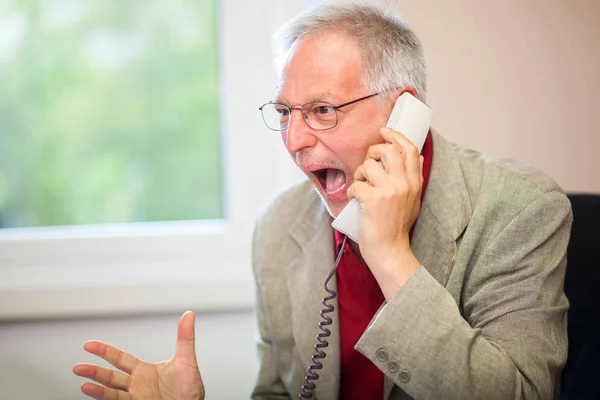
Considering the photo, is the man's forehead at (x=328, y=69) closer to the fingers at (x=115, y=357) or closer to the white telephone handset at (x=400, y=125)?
the white telephone handset at (x=400, y=125)

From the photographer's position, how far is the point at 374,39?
136 cm

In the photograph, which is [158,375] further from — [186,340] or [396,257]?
[396,257]

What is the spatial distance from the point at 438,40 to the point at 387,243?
94cm

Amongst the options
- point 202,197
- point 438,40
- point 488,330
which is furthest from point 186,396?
point 438,40

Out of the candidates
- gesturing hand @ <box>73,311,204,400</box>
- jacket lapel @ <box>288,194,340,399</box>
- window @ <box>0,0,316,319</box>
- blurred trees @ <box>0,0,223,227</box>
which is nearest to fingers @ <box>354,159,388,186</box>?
jacket lapel @ <box>288,194,340,399</box>

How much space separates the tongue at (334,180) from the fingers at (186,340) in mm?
429

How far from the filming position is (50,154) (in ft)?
7.58

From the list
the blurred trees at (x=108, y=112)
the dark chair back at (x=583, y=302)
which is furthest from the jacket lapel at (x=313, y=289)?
the blurred trees at (x=108, y=112)

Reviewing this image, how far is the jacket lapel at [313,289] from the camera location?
1470 mm

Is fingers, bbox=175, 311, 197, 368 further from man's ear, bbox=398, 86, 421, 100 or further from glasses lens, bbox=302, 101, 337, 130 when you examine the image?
man's ear, bbox=398, 86, 421, 100

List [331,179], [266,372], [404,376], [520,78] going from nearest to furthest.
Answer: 1. [404,376]
2. [331,179]
3. [266,372]
4. [520,78]

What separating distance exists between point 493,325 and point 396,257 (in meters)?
0.25

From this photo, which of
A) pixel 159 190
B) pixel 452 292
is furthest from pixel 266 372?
pixel 159 190

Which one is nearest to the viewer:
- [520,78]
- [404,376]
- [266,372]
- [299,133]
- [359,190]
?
[404,376]
